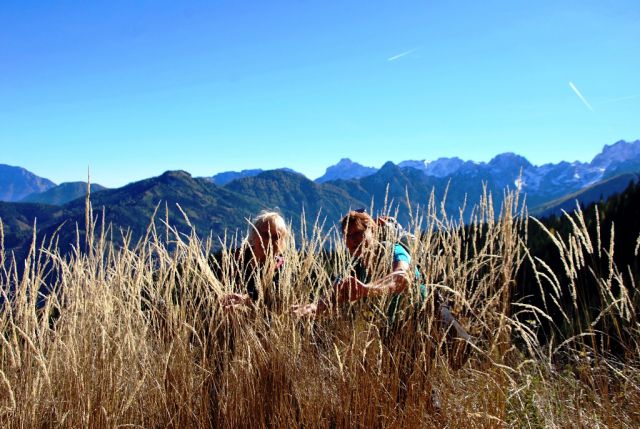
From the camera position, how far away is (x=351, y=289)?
2.09m

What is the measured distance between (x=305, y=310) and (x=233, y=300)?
1.11 feet

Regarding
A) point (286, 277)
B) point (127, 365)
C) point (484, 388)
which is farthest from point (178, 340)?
point (484, 388)

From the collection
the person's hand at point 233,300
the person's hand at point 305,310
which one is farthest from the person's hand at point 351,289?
the person's hand at point 233,300

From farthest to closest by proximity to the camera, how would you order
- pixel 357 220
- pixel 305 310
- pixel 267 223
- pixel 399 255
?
pixel 267 223 < pixel 357 220 < pixel 399 255 < pixel 305 310

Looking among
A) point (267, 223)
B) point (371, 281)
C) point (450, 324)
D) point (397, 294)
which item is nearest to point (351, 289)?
point (371, 281)

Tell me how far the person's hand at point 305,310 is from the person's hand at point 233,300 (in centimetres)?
23

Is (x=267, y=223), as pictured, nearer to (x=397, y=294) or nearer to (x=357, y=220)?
(x=357, y=220)

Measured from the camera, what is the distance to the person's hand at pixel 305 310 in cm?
206

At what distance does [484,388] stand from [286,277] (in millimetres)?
904

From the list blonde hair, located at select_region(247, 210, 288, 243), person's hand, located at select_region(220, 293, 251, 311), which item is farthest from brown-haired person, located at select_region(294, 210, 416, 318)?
blonde hair, located at select_region(247, 210, 288, 243)

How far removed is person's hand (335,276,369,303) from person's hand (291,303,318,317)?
0.39 ft

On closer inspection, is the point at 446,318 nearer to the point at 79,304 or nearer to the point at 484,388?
the point at 484,388

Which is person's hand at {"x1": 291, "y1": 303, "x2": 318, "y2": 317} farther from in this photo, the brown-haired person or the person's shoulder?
the person's shoulder

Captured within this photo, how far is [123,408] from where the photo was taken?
1.75 metres
